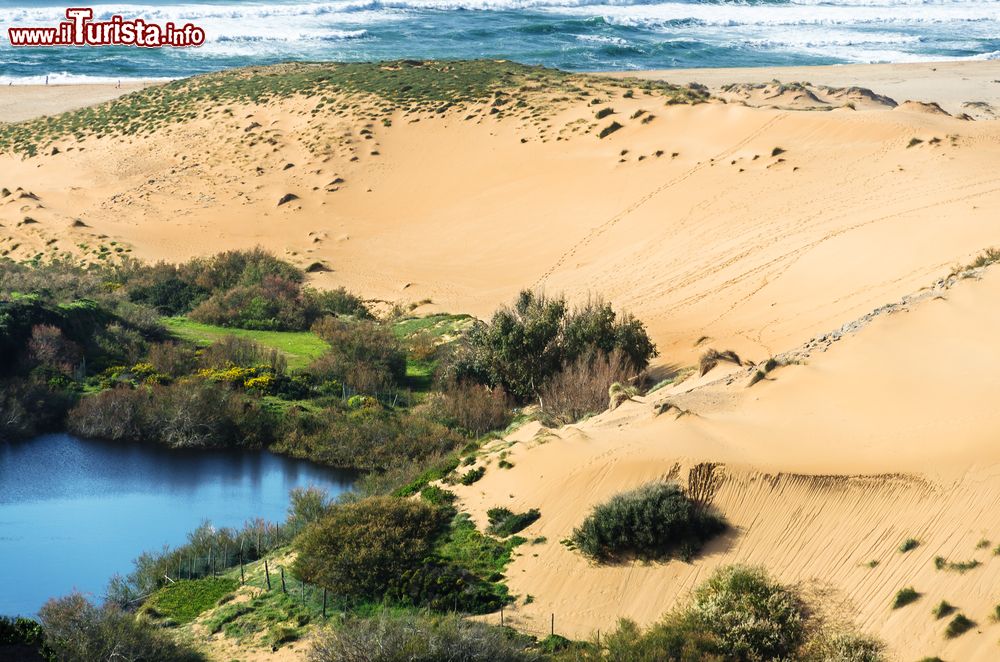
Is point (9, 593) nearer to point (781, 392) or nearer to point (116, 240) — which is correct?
point (781, 392)

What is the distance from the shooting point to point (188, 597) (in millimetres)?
19344

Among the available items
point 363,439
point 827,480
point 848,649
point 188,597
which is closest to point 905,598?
point 848,649

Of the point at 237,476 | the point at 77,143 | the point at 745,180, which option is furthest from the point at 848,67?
the point at 237,476

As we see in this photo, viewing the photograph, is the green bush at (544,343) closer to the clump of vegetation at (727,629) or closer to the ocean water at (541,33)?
the clump of vegetation at (727,629)

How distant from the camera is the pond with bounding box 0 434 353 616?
→ 21750 mm

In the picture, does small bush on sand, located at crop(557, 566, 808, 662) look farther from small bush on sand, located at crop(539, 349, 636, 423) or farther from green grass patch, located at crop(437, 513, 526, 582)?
small bush on sand, located at crop(539, 349, 636, 423)

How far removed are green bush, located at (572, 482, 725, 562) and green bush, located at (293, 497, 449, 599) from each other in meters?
2.66

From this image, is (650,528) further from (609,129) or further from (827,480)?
(609,129)

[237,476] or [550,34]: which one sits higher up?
[550,34]

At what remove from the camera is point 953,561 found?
1593cm

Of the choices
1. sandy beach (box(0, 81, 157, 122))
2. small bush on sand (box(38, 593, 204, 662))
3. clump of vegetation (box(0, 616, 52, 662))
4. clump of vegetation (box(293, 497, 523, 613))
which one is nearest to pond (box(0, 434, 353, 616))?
small bush on sand (box(38, 593, 204, 662))

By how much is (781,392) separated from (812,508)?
406 centimetres

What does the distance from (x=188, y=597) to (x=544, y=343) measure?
12215mm

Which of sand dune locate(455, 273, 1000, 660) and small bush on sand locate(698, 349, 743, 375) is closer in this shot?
sand dune locate(455, 273, 1000, 660)
